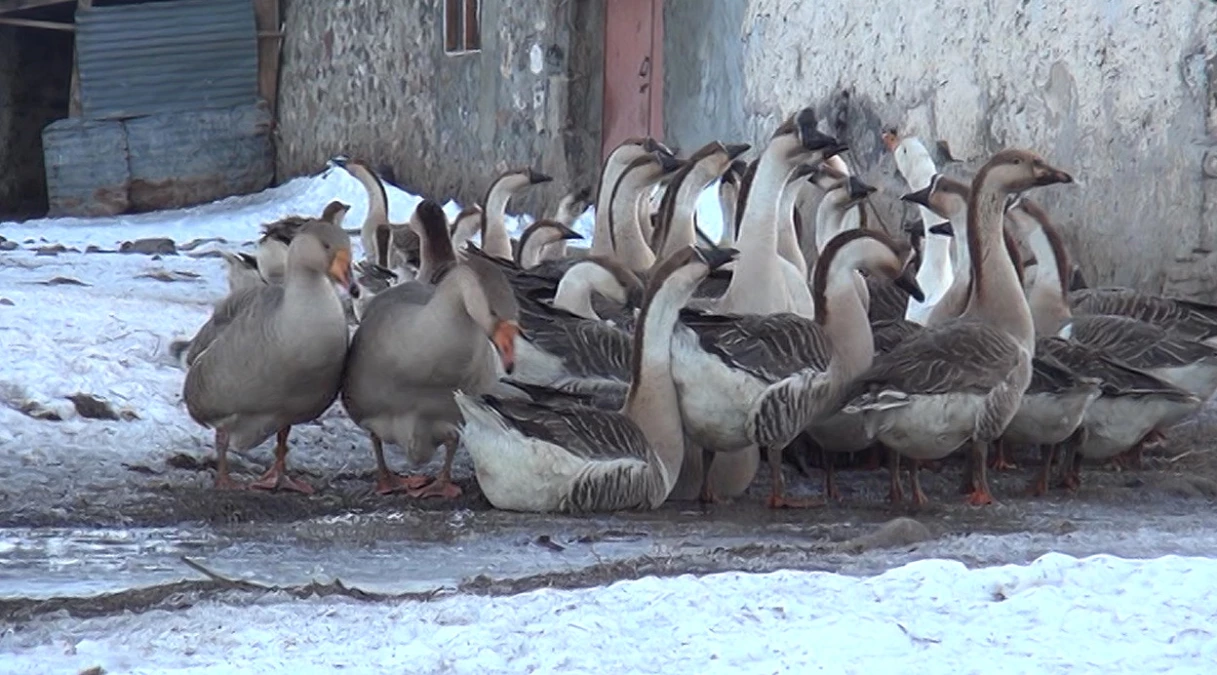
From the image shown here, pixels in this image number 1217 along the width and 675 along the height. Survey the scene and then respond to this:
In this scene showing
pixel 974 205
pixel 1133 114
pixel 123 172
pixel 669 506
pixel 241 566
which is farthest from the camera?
pixel 123 172

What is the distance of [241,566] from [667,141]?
13046 mm

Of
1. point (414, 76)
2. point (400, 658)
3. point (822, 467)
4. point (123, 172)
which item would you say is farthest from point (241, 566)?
point (123, 172)

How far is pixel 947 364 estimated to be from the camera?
8.86 meters

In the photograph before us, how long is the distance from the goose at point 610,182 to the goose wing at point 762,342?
154 inches

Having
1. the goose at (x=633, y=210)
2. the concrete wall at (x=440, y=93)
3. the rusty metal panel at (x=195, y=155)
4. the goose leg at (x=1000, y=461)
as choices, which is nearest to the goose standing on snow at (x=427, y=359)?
the goose leg at (x=1000, y=461)

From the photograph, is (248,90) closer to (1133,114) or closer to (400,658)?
(1133,114)

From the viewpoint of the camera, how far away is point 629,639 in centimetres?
527

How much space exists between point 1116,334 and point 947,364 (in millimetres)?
1811

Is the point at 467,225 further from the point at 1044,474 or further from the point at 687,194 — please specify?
the point at 1044,474

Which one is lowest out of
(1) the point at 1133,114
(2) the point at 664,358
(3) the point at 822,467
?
(3) the point at 822,467

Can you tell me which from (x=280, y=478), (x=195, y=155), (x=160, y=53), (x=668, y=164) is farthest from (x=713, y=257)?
(x=160, y=53)

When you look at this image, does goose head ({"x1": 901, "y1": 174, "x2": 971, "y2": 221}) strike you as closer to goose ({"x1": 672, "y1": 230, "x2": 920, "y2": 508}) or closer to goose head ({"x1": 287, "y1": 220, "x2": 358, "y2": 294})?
goose ({"x1": 672, "y1": 230, "x2": 920, "y2": 508})

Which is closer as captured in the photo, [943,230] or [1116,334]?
[1116,334]

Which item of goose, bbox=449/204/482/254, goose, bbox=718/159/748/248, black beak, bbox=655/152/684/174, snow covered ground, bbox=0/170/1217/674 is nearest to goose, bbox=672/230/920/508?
snow covered ground, bbox=0/170/1217/674
